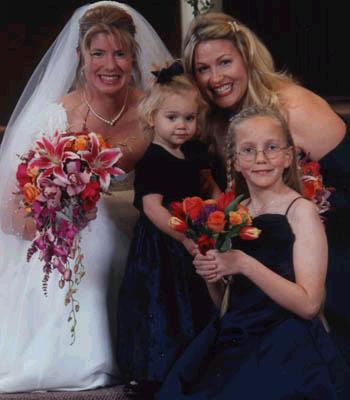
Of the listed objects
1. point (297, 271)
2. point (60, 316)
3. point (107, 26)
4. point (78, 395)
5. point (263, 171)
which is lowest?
point (78, 395)

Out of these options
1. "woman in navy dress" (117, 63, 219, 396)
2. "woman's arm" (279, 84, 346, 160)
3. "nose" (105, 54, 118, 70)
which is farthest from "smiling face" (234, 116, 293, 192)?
"nose" (105, 54, 118, 70)

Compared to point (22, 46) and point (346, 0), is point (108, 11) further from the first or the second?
point (346, 0)

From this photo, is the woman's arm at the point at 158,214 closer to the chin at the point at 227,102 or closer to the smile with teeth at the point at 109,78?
the chin at the point at 227,102

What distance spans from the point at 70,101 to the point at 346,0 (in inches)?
167

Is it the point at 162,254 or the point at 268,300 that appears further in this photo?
the point at 162,254

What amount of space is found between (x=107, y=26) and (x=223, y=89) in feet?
1.47

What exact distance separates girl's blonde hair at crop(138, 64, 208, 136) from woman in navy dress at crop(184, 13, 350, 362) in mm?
181

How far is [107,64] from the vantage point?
3338mm

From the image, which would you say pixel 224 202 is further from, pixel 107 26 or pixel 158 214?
pixel 107 26

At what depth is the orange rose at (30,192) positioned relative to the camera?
115 inches

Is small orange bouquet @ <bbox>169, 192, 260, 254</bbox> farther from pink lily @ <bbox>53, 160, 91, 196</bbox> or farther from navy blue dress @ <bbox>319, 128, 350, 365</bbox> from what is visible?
navy blue dress @ <bbox>319, 128, 350, 365</bbox>

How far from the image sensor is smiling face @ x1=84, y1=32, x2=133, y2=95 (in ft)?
11.0

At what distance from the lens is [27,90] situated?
3.56 metres

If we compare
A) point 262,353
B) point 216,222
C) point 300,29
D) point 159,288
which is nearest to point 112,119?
point 159,288
